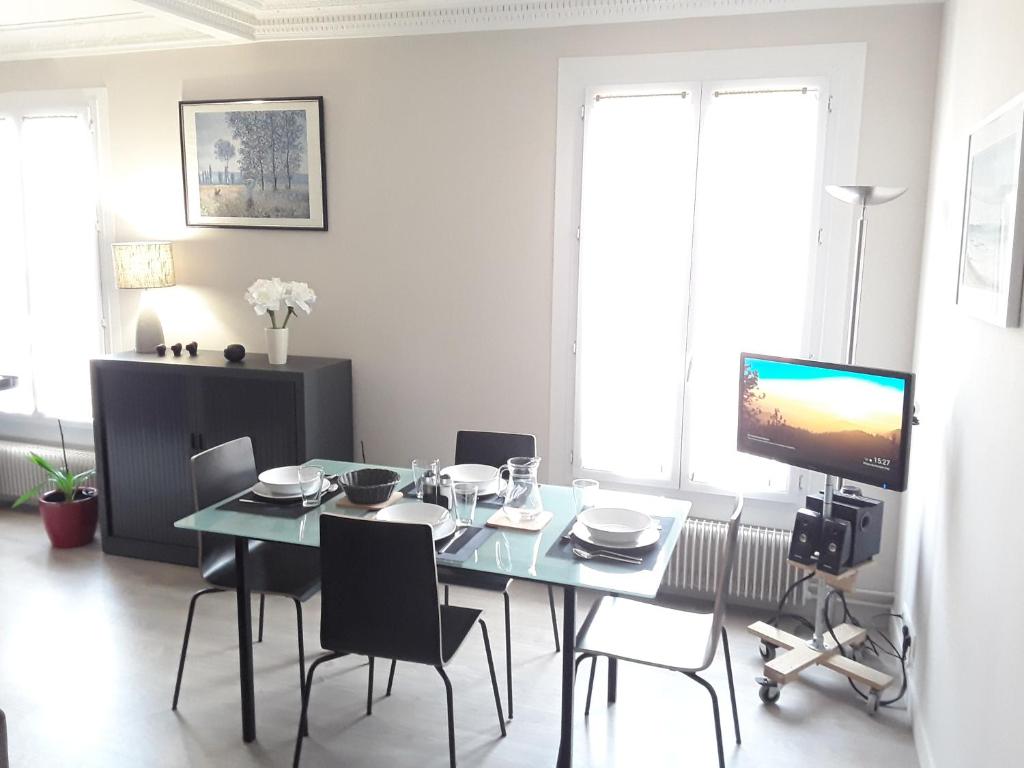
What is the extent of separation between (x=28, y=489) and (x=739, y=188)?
4.53 m

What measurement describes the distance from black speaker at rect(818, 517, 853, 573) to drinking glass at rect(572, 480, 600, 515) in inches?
36.3

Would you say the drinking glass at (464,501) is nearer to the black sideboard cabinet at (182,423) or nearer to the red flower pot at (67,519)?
the black sideboard cabinet at (182,423)

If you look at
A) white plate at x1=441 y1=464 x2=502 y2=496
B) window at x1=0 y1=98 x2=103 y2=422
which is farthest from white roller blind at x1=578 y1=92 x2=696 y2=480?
window at x1=0 y1=98 x2=103 y2=422

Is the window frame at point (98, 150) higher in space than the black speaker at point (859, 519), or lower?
higher

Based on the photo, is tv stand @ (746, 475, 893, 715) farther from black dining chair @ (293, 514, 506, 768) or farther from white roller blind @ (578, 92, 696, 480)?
black dining chair @ (293, 514, 506, 768)

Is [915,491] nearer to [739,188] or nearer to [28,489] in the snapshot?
[739,188]

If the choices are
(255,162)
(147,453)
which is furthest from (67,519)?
(255,162)

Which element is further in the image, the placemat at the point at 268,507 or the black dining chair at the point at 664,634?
the placemat at the point at 268,507

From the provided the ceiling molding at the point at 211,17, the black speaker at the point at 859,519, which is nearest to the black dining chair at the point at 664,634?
the black speaker at the point at 859,519

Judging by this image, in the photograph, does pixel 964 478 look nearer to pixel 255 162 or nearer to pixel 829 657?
pixel 829 657

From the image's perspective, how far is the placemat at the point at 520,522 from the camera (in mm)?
2617

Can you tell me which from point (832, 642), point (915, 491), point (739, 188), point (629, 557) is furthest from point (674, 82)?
point (832, 642)

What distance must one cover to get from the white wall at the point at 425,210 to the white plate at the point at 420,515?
150cm

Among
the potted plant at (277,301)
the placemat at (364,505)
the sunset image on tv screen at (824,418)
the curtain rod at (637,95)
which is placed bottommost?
the placemat at (364,505)
